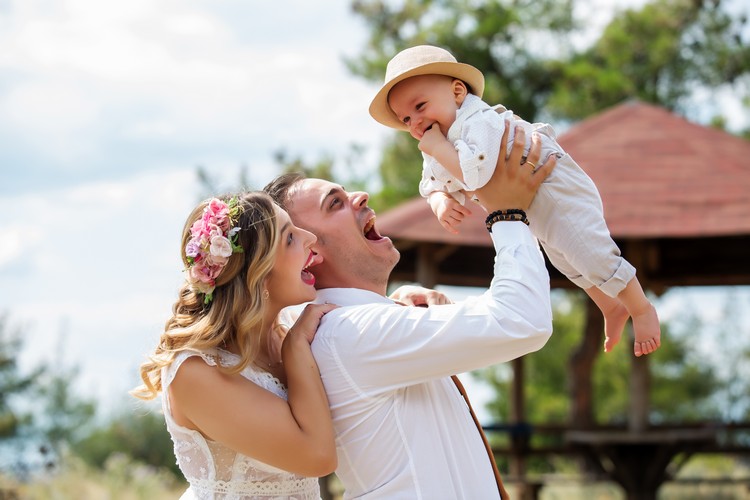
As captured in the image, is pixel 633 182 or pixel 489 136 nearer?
pixel 489 136

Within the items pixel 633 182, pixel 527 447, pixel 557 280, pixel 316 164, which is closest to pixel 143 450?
pixel 316 164

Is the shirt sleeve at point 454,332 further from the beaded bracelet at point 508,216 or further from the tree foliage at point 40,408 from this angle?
the tree foliage at point 40,408

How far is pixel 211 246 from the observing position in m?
3.50

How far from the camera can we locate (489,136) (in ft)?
11.9

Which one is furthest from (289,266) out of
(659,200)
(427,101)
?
(659,200)

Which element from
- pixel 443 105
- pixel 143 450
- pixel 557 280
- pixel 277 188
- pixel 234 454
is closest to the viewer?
pixel 234 454

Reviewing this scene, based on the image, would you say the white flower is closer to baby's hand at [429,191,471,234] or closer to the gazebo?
baby's hand at [429,191,471,234]

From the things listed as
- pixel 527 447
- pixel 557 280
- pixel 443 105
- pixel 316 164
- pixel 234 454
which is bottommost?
pixel 234 454

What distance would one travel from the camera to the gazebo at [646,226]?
1130 cm

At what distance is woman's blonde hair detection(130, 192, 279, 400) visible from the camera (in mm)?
3455

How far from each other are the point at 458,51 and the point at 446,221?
17983 mm

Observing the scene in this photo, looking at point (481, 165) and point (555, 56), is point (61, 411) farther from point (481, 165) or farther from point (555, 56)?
point (481, 165)

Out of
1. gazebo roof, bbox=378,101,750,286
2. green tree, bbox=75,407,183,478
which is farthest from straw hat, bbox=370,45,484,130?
green tree, bbox=75,407,183,478

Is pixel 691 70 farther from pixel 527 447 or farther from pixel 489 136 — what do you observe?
pixel 489 136
